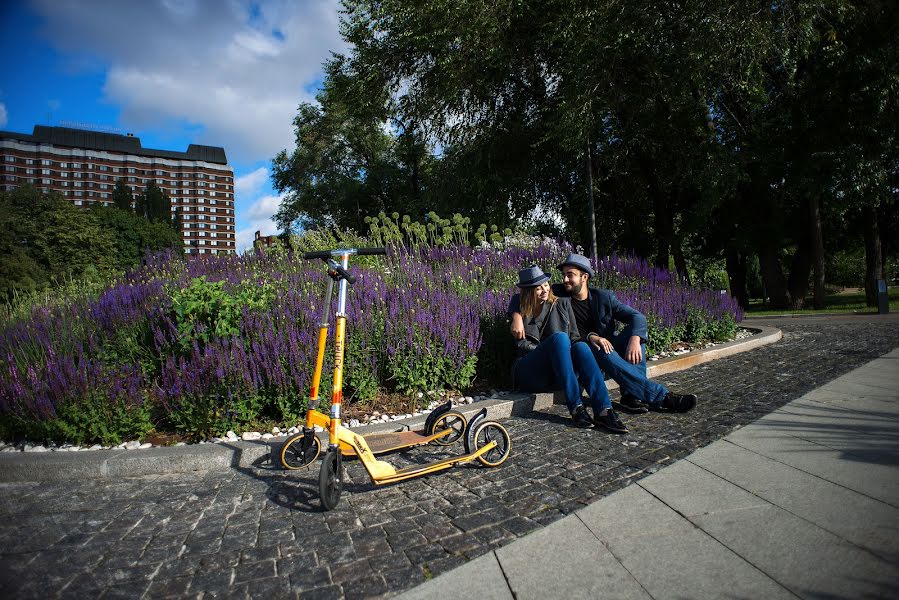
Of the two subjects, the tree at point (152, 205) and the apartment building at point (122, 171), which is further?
the apartment building at point (122, 171)

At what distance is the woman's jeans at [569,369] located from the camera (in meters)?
4.15

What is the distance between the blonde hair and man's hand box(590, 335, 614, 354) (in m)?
0.52

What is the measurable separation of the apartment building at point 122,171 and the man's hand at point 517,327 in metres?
116

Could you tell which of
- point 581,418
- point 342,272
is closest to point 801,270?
point 581,418

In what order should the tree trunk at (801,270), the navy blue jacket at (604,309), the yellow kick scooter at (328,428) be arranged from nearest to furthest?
the yellow kick scooter at (328,428) < the navy blue jacket at (604,309) < the tree trunk at (801,270)

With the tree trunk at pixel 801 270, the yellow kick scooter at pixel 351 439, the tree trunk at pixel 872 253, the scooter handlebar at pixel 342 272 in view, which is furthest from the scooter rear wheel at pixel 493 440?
the tree trunk at pixel 801 270

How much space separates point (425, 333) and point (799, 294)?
70.9ft

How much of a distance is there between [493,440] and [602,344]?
158 centimetres

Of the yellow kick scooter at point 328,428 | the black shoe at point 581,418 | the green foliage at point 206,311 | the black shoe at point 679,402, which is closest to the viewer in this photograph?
the yellow kick scooter at point 328,428

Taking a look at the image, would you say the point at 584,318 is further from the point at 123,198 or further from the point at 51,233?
the point at 123,198

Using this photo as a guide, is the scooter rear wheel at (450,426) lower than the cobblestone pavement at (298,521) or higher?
higher

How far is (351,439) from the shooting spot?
115 inches

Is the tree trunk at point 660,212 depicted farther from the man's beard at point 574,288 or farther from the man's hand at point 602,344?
the man's hand at point 602,344

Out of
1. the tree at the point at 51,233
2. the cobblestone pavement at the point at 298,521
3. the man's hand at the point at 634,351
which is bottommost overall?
the cobblestone pavement at the point at 298,521
